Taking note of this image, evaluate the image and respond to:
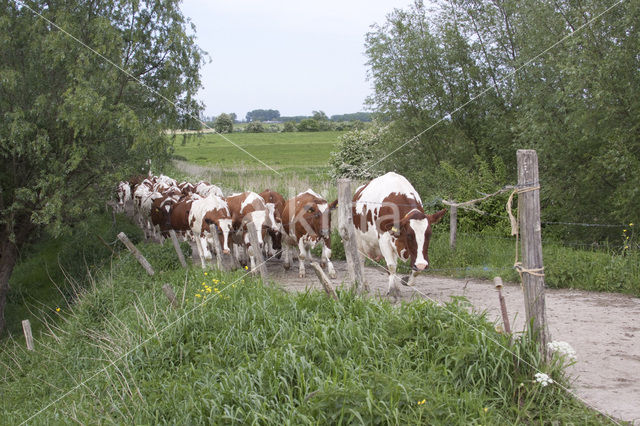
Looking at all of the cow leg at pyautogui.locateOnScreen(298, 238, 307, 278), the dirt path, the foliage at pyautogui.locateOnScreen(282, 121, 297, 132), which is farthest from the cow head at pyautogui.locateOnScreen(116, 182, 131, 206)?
the foliage at pyautogui.locateOnScreen(282, 121, 297, 132)

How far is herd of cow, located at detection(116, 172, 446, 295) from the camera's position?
30.1ft

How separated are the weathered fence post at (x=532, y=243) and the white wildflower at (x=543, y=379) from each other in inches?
15.0

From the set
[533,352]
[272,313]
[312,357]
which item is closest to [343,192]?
[272,313]

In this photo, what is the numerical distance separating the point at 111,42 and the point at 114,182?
3.33 m

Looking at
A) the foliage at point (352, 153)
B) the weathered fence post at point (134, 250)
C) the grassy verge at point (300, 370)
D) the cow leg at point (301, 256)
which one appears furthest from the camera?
the foliage at point (352, 153)

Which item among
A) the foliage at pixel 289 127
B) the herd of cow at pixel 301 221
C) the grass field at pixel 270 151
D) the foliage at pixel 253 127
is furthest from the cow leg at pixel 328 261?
the foliage at pixel 289 127

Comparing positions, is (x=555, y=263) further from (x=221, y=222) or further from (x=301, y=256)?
(x=221, y=222)

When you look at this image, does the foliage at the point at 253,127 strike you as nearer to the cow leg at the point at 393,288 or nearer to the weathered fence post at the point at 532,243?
the cow leg at the point at 393,288

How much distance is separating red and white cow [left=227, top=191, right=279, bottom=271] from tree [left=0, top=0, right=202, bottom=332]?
2.34 metres

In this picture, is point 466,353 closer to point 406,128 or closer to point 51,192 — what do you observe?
point 51,192

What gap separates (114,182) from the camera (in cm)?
1368

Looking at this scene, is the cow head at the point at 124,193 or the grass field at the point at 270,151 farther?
the grass field at the point at 270,151

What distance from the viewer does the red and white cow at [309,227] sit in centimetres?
1202

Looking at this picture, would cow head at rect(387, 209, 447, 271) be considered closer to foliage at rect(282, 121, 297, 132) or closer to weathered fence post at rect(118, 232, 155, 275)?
weathered fence post at rect(118, 232, 155, 275)
